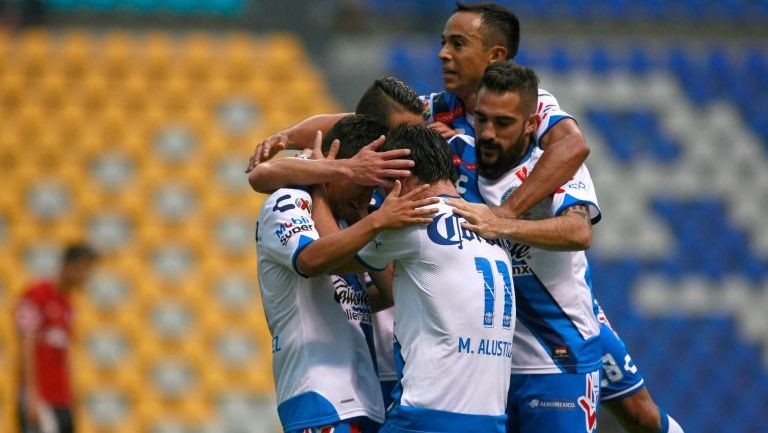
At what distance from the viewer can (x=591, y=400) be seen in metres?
5.03

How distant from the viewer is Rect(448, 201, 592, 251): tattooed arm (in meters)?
4.41

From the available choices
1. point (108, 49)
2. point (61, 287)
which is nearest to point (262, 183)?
point (61, 287)

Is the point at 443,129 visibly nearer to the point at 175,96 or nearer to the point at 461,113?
the point at 461,113

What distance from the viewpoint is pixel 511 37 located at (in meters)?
5.50

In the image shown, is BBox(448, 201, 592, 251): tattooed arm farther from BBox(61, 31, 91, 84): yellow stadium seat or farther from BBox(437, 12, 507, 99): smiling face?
BBox(61, 31, 91, 84): yellow stadium seat

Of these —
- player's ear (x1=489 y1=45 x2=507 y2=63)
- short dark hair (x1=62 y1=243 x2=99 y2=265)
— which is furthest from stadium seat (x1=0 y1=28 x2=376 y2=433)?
player's ear (x1=489 y1=45 x2=507 y2=63)

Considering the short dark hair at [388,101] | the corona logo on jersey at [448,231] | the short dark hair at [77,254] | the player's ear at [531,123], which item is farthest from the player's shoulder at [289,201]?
the short dark hair at [77,254]

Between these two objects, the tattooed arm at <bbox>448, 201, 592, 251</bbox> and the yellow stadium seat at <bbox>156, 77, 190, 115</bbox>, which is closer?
the tattooed arm at <bbox>448, 201, 592, 251</bbox>

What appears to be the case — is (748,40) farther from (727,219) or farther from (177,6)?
(177,6)

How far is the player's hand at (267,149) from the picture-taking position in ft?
17.2

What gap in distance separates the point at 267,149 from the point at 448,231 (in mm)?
1331


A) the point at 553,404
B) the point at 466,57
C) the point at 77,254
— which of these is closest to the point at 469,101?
the point at 466,57

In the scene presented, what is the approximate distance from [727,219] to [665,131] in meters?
1.28

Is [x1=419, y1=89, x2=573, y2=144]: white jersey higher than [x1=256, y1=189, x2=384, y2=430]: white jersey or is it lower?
higher
